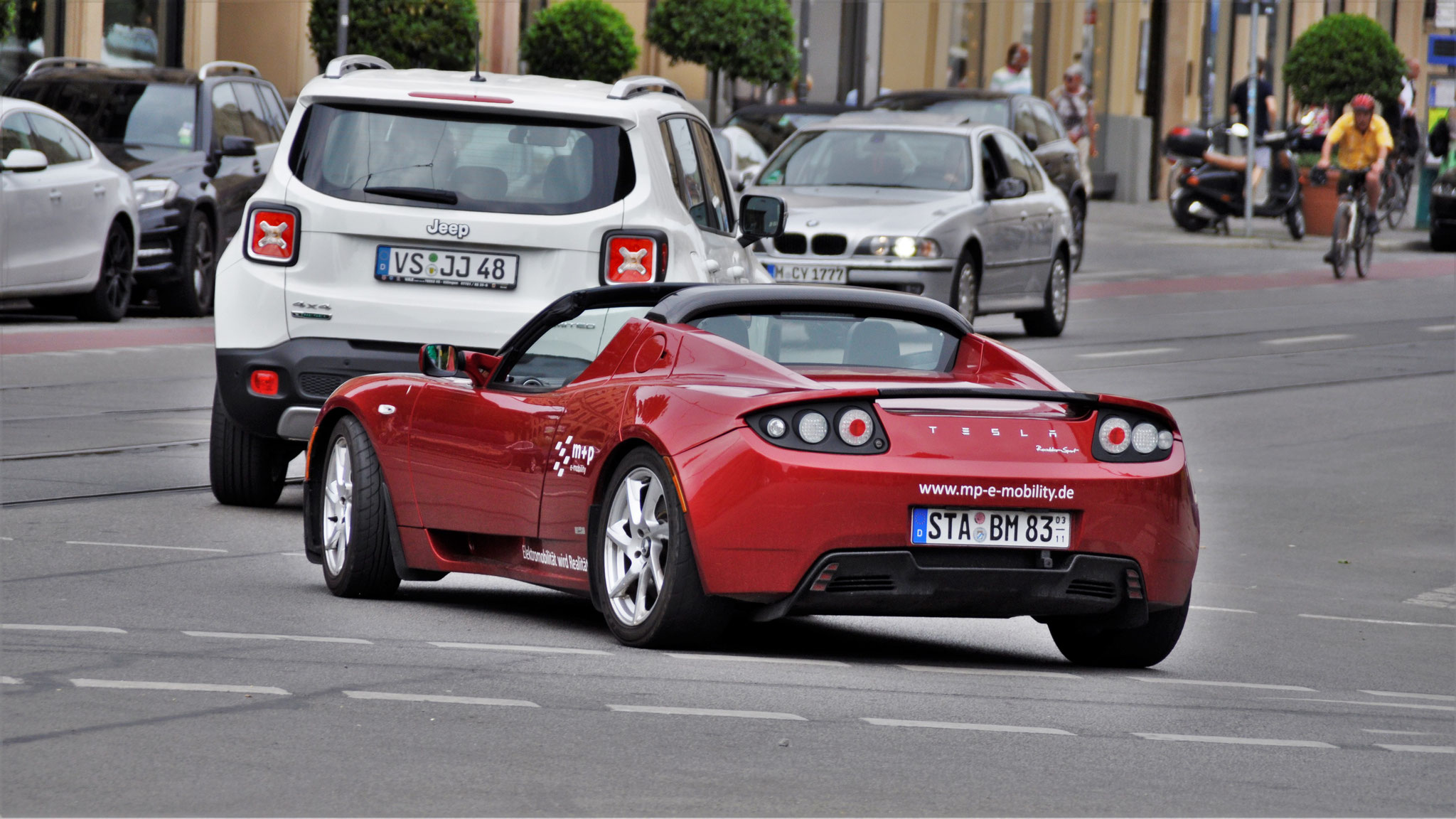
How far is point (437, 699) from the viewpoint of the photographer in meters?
6.19

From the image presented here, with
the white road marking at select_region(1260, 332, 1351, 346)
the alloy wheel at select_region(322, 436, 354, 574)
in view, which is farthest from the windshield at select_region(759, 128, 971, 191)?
the alloy wheel at select_region(322, 436, 354, 574)

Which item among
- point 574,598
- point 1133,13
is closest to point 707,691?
point 574,598

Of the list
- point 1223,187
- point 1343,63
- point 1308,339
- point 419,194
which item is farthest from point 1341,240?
point 419,194

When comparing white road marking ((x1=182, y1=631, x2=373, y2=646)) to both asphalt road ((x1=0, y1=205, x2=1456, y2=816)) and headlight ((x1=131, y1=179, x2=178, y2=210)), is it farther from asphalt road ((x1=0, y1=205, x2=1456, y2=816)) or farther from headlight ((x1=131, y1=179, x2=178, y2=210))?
headlight ((x1=131, y1=179, x2=178, y2=210))

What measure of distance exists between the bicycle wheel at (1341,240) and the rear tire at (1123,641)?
69.6 ft

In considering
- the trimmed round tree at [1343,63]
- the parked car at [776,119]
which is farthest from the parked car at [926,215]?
the trimmed round tree at [1343,63]

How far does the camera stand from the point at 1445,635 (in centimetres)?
880

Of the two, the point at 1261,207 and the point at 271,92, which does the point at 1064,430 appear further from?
the point at 1261,207

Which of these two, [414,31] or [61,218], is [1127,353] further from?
[414,31]

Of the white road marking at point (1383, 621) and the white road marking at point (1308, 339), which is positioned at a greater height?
the white road marking at point (1383, 621)

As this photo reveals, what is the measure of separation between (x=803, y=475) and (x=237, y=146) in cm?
1430

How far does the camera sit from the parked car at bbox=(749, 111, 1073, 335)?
712 inches

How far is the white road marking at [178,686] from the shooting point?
6.22 meters

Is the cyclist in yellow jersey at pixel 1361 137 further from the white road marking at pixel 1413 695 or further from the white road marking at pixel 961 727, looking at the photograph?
the white road marking at pixel 961 727
